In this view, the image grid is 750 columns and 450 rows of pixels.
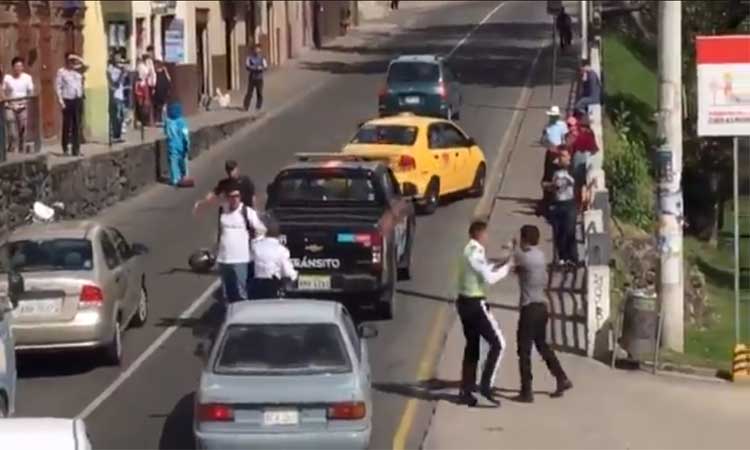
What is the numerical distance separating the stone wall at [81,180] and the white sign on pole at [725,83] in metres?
11.9

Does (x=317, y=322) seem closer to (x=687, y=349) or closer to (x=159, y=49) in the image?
(x=687, y=349)

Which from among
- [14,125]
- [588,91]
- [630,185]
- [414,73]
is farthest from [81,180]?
[414,73]

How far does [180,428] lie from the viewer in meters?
17.5

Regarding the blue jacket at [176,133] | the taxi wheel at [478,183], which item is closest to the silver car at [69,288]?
the taxi wheel at [478,183]

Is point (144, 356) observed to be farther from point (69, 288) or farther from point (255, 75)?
point (255, 75)

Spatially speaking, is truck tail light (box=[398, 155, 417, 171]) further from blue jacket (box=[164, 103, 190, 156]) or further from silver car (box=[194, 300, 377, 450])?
silver car (box=[194, 300, 377, 450])

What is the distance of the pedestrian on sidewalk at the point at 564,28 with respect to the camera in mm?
58562

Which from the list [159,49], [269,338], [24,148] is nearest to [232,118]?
[159,49]

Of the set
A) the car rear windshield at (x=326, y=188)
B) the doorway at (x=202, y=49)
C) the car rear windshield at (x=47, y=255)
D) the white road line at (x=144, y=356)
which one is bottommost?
the white road line at (x=144, y=356)

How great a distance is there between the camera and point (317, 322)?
15.4m

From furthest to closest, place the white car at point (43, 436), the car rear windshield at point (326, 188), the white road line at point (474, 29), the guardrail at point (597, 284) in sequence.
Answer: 1. the white road line at point (474, 29)
2. the car rear windshield at point (326, 188)
3. the guardrail at point (597, 284)
4. the white car at point (43, 436)

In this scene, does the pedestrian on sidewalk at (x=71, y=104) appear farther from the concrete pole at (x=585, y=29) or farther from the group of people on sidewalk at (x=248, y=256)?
the concrete pole at (x=585, y=29)

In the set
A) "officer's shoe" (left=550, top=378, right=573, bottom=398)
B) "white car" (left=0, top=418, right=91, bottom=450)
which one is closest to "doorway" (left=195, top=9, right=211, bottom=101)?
"officer's shoe" (left=550, top=378, right=573, bottom=398)

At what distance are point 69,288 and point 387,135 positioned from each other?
11996 mm
